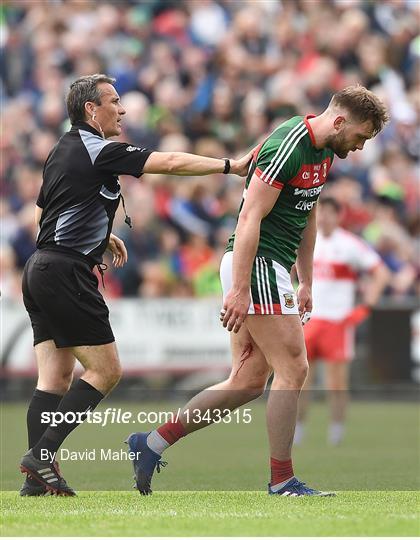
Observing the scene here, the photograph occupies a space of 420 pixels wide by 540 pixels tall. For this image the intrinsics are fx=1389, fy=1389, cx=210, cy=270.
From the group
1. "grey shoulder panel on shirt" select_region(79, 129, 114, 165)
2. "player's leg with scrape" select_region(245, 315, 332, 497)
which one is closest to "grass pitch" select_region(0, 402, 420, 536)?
"player's leg with scrape" select_region(245, 315, 332, 497)

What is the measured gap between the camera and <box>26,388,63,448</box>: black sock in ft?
28.4

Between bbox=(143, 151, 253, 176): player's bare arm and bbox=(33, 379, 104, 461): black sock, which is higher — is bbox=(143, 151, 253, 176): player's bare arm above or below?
above

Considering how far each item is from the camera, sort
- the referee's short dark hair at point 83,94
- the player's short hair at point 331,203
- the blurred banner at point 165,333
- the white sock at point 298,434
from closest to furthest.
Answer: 1. the referee's short dark hair at point 83,94
2. the white sock at point 298,434
3. the player's short hair at point 331,203
4. the blurred banner at point 165,333

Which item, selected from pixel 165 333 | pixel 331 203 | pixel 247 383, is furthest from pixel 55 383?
pixel 165 333

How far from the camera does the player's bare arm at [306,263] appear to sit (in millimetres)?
8734

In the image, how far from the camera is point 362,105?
8094 millimetres

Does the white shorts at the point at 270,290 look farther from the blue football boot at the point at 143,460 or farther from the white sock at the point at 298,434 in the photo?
the white sock at the point at 298,434

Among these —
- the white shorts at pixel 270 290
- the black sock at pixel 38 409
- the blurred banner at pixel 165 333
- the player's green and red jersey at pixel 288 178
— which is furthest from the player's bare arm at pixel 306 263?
the blurred banner at pixel 165 333

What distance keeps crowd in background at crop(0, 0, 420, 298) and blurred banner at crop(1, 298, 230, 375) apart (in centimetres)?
24

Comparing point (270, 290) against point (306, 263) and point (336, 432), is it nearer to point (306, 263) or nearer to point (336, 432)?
point (306, 263)

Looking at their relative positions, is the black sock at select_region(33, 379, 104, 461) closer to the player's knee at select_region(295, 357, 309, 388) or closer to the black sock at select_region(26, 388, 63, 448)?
the black sock at select_region(26, 388, 63, 448)

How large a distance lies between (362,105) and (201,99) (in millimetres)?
13188

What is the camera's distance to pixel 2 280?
715 inches

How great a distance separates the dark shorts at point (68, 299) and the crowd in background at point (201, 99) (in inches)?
383
